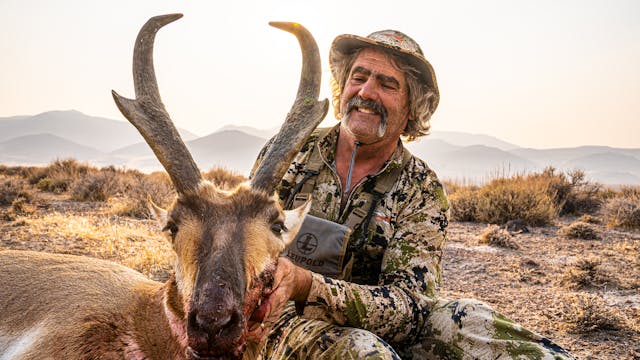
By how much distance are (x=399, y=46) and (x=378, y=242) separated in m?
1.74

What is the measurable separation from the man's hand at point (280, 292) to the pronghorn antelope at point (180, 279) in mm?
80

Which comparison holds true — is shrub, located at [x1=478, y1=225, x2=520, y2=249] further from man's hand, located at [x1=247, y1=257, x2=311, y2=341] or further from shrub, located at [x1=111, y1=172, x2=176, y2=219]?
man's hand, located at [x1=247, y1=257, x2=311, y2=341]

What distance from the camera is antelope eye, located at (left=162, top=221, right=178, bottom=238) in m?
2.66

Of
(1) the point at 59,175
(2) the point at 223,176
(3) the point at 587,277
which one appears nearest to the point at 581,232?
(3) the point at 587,277

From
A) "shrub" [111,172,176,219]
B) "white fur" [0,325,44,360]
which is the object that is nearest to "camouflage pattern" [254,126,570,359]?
"white fur" [0,325,44,360]

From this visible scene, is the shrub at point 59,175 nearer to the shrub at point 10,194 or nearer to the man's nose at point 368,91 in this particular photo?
the shrub at point 10,194

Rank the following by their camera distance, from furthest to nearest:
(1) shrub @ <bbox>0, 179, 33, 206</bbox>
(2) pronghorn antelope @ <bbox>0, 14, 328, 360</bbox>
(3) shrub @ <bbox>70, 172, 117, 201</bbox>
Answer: (3) shrub @ <bbox>70, 172, 117, 201</bbox> < (1) shrub @ <bbox>0, 179, 33, 206</bbox> < (2) pronghorn antelope @ <bbox>0, 14, 328, 360</bbox>

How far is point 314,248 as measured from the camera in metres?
3.61

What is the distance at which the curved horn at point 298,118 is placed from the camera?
281 centimetres

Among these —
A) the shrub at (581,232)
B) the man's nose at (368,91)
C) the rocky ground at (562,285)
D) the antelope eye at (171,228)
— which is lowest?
the rocky ground at (562,285)

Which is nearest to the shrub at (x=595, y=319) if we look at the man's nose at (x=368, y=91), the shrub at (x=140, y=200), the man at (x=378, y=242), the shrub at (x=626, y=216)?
the man at (x=378, y=242)

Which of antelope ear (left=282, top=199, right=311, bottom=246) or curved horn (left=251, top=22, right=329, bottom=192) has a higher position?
curved horn (left=251, top=22, right=329, bottom=192)

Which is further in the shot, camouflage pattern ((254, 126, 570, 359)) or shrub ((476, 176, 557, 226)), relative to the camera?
shrub ((476, 176, 557, 226))

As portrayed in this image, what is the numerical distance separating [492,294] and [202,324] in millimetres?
5604
